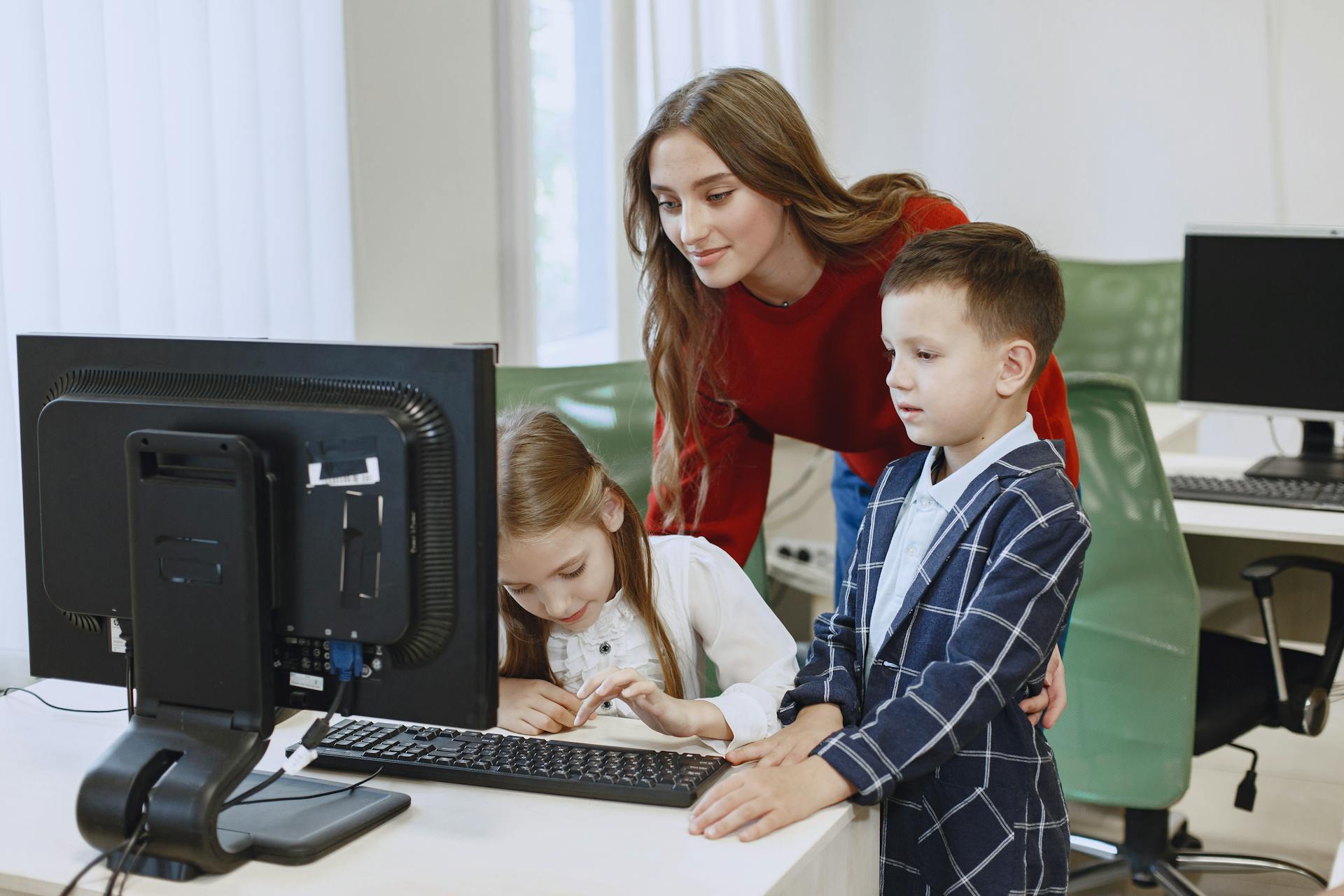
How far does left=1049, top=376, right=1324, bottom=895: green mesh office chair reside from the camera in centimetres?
182

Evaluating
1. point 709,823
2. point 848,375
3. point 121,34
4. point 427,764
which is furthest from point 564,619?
point 121,34

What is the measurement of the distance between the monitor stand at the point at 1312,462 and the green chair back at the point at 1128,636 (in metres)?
0.81

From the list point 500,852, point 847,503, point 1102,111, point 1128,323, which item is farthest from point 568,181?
point 1102,111

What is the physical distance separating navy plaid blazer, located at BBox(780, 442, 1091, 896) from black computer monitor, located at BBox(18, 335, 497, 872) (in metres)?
0.38

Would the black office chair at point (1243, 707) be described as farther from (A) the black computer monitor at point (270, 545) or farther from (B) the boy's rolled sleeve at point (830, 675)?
(A) the black computer monitor at point (270, 545)

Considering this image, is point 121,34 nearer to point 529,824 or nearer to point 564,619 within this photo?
point 564,619

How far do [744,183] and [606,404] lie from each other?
2.10 ft

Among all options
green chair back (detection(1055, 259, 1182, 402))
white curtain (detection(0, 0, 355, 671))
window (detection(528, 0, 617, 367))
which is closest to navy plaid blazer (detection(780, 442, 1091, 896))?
white curtain (detection(0, 0, 355, 671))

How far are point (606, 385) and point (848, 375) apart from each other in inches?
20.6

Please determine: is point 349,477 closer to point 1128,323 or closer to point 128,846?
point 128,846

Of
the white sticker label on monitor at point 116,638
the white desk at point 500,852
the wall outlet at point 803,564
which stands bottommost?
the wall outlet at point 803,564

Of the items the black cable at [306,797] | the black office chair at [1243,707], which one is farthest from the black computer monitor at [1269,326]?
the black cable at [306,797]

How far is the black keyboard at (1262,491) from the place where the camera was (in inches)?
91.7

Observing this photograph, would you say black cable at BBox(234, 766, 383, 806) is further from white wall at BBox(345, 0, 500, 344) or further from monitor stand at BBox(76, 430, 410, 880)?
white wall at BBox(345, 0, 500, 344)
